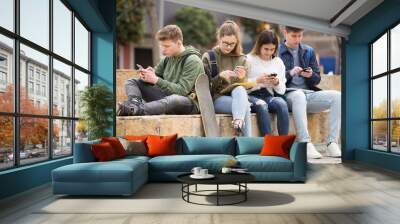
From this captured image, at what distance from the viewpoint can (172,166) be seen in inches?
238

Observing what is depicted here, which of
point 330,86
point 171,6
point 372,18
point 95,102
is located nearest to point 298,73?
point 330,86

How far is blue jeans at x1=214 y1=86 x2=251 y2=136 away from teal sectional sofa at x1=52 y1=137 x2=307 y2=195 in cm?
200

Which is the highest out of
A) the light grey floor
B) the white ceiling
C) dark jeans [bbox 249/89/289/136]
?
the white ceiling

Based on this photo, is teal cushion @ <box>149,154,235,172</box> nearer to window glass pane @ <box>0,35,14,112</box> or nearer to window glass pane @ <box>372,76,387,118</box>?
window glass pane @ <box>0,35,14,112</box>

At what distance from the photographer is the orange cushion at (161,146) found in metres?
6.68

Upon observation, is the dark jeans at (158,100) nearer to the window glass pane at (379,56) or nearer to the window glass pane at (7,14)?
the window glass pane at (379,56)

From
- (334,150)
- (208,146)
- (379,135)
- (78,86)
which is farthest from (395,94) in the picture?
(78,86)

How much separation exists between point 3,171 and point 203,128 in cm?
465

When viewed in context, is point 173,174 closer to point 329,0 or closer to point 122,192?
point 122,192

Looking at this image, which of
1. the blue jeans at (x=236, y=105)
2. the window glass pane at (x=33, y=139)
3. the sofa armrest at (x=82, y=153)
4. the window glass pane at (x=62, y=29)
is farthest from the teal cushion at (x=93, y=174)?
the blue jeans at (x=236, y=105)

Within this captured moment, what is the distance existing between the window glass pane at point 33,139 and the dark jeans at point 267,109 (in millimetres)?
4515

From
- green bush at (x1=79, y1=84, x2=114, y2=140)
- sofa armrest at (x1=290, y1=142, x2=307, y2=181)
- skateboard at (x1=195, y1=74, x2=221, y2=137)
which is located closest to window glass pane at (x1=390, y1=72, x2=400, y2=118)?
sofa armrest at (x1=290, y1=142, x2=307, y2=181)

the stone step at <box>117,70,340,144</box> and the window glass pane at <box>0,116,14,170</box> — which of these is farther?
the stone step at <box>117,70,340,144</box>

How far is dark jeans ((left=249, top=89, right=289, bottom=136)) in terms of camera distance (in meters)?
9.09
